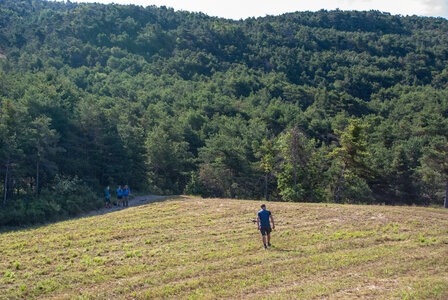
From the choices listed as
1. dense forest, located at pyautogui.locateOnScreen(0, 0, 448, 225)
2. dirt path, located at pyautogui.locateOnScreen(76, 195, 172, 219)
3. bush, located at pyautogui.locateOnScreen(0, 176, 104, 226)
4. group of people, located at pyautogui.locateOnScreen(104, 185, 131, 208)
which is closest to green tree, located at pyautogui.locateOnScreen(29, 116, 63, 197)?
dense forest, located at pyautogui.locateOnScreen(0, 0, 448, 225)

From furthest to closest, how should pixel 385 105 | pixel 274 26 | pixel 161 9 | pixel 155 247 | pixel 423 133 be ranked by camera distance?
1. pixel 161 9
2. pixel 274 26
3. pixel 385 105
4. pixel 423 133
5. pixel 155 247

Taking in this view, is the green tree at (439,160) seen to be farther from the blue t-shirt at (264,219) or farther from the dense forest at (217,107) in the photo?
the blue t-shirt at (264,219)

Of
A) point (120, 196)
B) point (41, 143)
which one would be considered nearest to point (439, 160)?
point (120, 196)

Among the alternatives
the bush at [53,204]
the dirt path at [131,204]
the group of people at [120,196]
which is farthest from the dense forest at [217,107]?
the group of people at [120,196]

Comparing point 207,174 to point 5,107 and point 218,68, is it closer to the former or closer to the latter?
point 5,107

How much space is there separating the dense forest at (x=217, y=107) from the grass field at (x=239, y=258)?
12.7 m

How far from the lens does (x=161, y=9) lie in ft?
562

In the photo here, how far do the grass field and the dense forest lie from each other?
12.7 m

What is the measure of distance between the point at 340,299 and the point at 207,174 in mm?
33536

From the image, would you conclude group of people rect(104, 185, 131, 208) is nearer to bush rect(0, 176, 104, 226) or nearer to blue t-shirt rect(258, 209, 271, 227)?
bush rect(0, 176, 104, 226)

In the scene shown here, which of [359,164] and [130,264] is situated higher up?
[359,164]

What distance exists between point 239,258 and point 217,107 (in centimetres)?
6435

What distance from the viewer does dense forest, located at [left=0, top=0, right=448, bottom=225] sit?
106 ft

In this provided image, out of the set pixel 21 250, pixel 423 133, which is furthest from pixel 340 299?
pixel 423 133
